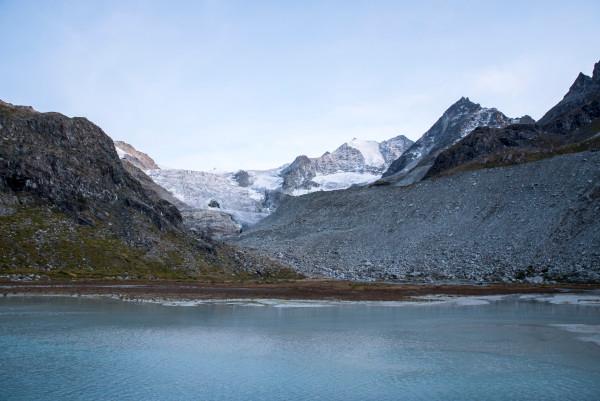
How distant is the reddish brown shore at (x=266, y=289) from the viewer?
60.2m

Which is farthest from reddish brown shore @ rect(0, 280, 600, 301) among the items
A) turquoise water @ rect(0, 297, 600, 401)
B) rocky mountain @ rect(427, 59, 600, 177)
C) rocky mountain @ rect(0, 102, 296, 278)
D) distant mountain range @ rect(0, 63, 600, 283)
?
rocky mountain @ rect(427, 59, 600, 177)

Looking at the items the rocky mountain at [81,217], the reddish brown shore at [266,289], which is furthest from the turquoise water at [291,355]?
the rocky mountain at [81,217]

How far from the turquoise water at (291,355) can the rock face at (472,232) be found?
3787 centimetres

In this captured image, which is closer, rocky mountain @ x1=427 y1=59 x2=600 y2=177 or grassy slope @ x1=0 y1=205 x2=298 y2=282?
grassy slope @ x1=0 y1=205 x2=298 y2=282

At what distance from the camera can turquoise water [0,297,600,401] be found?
23.0 meters

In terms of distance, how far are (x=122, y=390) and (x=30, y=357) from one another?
7736 mm

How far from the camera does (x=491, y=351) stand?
3125 centimetres

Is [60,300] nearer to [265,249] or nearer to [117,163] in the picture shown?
[117,163]

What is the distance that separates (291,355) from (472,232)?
7447cm

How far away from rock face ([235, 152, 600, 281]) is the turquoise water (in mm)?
37870

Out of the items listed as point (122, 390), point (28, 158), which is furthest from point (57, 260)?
point (122, 390)

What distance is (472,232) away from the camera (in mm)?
97875

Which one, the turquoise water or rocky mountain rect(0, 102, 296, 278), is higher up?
rocky mountain rect(0, 102, 296, 278)

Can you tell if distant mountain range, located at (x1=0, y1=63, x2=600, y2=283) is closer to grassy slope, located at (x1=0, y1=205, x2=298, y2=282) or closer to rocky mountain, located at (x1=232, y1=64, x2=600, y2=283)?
grassy slope, located at (x1=0, y1=205, x2=298, y2=282)
